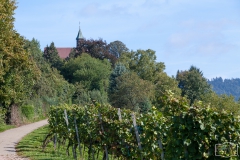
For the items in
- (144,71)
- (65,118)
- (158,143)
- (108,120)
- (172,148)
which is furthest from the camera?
(144,71)

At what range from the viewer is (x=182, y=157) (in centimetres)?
684

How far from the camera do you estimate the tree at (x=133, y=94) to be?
56.3 metres

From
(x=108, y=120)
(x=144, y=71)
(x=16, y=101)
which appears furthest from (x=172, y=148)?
(x=144, y=71)

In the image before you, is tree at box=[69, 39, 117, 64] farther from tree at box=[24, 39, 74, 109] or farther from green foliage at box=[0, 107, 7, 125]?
green foliage at box=[0, 107, 7, 125]

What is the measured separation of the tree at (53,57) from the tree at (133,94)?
82.0ft

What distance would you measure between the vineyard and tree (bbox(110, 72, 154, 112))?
42.3 m

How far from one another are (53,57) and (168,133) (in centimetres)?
7786

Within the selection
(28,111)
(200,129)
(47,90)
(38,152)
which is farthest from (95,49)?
(200,129)

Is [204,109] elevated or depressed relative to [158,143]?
elevated

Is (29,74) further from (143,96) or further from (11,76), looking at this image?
(143,96)

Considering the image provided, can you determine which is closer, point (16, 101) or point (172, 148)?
point (172, 148)

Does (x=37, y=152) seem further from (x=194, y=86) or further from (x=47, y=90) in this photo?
(x=194, y=86)

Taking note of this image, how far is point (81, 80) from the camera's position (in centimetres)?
6919

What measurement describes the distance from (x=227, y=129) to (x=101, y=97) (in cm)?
5180
